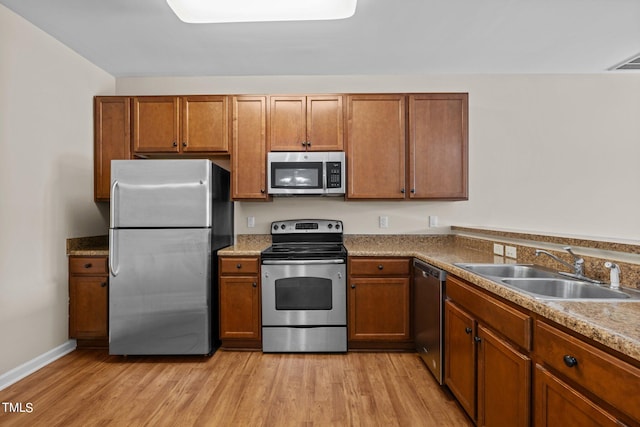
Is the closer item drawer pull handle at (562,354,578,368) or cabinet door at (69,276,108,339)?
drawer pull handle at (562,354,578,368)

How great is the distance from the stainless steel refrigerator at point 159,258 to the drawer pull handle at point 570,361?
7.70 ft

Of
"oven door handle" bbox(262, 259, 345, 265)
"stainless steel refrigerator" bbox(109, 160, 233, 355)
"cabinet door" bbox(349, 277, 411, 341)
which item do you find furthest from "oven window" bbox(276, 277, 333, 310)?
"stainless steel refrigerator" bbox(109, 160, 233, 355)

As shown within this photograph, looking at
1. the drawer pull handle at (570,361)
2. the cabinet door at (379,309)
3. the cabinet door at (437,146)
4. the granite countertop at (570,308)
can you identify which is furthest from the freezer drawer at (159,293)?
the drawer pull handle at (570,361)

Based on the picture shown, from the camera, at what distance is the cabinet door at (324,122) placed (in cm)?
308

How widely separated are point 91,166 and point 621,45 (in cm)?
492

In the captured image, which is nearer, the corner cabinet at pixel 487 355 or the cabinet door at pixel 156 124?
the corner cabinet at pixel 487 355

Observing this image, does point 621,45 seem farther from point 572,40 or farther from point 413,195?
point 413,195

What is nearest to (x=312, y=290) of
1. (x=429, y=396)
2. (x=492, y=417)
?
(x=429, y=396)

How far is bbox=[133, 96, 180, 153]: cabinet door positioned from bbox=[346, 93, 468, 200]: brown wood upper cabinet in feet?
5.46

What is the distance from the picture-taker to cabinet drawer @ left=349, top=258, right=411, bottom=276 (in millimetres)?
2758

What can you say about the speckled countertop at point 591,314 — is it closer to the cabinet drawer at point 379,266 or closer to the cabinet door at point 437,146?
the cabinet drawer at point 379,266

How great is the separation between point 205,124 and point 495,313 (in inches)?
111

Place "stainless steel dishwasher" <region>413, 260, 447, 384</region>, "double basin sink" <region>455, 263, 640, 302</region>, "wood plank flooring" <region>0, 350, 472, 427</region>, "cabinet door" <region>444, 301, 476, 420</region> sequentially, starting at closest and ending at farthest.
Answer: "double basin sink" <region>455, 263, 640, 302</region> → "cabinet door" <region>444, 301, 476, 420</region> → "wood plank flooring" <region>0, 350, 472, 427</region> → "stainless steel dishwasher" <region>413, 260, 447, 384</region>

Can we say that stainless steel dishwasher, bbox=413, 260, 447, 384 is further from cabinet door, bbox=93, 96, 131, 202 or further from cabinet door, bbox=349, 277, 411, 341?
cabinet door, bbox=93, 96, 131, 202
